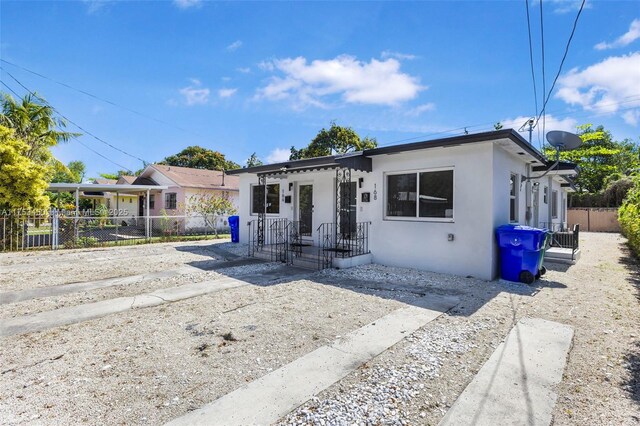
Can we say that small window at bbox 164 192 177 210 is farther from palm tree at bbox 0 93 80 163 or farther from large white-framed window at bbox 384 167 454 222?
large white-framed window at bbox 384 167 454 222

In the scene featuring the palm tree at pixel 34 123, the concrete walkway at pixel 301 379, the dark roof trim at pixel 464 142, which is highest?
the palm tree at pixel 34 123

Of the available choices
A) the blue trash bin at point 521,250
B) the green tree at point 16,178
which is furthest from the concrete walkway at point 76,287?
the blue trash bin at point 521,250

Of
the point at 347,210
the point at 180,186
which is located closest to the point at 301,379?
the point at 347,210

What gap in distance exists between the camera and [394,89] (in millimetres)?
17672

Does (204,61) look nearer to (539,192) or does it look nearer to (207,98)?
(207,98)

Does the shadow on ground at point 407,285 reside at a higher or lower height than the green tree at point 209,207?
lower

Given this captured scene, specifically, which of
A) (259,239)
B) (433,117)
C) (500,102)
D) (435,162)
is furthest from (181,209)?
(500,102)

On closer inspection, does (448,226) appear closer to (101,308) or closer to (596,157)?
(101,308)

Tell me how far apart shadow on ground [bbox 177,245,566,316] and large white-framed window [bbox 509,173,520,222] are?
73.1 inches

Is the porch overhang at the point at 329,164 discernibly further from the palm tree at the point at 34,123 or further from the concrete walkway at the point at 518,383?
the palm tree at the point at 34,123

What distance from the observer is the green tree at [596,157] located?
1261 inches

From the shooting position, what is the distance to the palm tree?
1407 centimetres

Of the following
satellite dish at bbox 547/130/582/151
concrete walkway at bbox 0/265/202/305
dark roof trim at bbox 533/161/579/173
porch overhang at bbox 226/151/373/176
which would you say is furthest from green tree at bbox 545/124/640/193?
concrete walkway at bbox 0/265/202/305

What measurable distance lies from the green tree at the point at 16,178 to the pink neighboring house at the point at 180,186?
26.7ft
